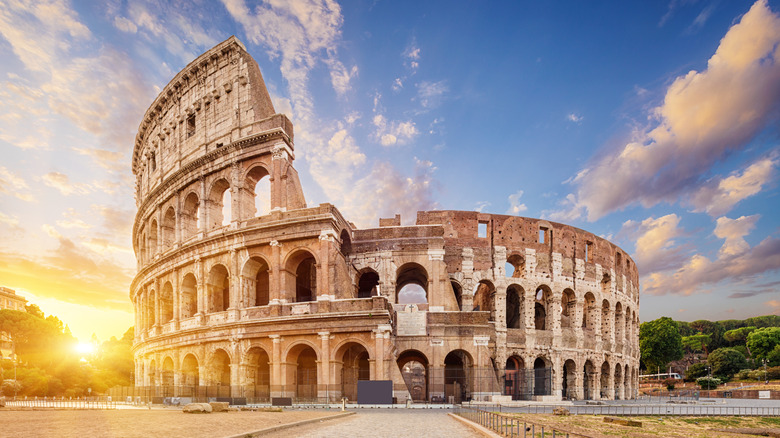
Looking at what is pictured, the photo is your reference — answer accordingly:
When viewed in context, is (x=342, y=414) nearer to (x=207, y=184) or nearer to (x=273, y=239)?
(x=273, y=239)

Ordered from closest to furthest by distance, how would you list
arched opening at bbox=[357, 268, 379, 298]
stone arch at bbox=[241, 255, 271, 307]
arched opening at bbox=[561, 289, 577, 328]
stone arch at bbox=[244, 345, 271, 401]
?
stone arch at bbox=[244, 345, 271, 401] → stone arch at bbox=[241, 255, 271, 307] → arched opening at bbox=[357, 268, 379, 298] → arched opening at bbox=[561, 289, 577, 328]

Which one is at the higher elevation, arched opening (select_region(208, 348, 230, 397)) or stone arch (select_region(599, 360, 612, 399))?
arched opening (select_region(208, 348, 230, 397))

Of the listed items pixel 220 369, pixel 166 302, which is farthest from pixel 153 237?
pixel 220 369

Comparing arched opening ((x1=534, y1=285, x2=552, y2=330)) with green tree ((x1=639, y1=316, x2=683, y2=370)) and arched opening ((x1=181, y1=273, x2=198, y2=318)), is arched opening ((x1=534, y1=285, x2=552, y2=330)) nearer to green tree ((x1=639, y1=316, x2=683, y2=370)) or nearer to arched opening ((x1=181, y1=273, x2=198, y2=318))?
arched opening ((x1=181, y1=273, x2=198, y2=318))

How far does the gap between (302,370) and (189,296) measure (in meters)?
8.72

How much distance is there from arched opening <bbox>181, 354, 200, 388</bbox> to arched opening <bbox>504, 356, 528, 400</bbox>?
61.0ft

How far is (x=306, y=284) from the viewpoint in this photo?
2958 centimetres

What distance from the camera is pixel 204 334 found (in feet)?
88.4

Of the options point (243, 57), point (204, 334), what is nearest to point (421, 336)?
point (204, 334)

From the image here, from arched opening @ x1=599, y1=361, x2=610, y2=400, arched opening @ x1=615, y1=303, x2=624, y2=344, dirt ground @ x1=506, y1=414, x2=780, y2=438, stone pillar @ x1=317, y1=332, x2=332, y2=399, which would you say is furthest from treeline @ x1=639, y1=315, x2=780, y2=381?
stone pillar @ x1=317, y1=332, x2=332, y2=399

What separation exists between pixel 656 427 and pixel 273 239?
61.1 feet

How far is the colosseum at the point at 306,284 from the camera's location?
974 inches

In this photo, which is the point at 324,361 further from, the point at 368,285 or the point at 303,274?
the point at 368,285

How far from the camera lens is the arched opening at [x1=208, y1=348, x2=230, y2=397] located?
2673 centimetres
